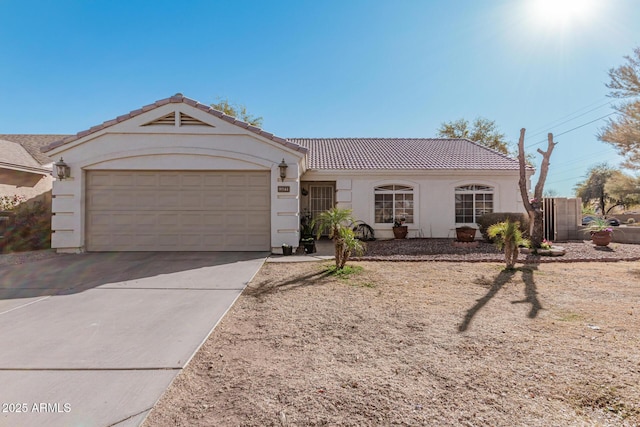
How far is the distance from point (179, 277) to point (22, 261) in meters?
5.25

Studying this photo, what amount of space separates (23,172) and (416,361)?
15090 mm

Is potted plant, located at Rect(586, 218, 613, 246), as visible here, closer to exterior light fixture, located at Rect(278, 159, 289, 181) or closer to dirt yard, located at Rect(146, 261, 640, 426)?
dirt yard, located at Rect(146, 261, 640, 426)

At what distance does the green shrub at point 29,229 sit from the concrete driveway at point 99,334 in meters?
3.84

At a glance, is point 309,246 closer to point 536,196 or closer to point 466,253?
point 466,253

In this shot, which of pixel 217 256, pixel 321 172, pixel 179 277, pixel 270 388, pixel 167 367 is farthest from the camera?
pixel 321 172

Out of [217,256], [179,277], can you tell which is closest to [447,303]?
[179,277]

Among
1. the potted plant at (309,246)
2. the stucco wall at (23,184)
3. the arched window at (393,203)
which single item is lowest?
the potted plant at (309,246)

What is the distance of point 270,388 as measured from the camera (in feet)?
8.29

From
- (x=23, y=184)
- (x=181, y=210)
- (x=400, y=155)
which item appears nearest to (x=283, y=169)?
(x=181, y=210)

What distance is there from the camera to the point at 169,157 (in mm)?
9281

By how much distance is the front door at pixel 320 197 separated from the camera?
1345 cm

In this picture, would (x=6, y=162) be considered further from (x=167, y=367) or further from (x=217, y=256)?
(x=167, y=367)

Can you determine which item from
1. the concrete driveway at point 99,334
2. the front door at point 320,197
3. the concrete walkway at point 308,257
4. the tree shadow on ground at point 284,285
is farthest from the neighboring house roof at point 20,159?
the tree shadow on ground at point 284,285

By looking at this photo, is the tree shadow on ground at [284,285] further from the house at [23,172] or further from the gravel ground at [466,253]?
the house at [23,172]
